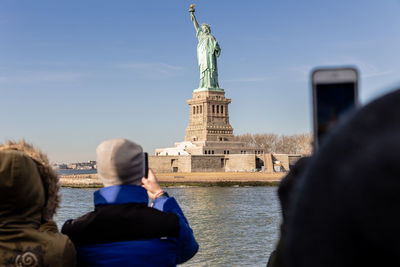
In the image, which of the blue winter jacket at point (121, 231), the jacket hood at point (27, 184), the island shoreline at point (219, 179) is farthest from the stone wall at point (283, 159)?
the jacket hood at point (27, 184)

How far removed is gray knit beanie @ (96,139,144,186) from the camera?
5.69 feet

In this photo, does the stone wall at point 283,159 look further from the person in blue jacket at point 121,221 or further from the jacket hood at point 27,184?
the jacket hood at point 27,184

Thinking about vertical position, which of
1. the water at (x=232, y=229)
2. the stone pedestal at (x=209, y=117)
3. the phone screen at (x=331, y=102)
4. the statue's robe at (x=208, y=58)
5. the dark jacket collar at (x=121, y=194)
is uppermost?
the statue's robe at (x=208, y=58)

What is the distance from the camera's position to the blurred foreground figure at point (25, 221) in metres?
1.56

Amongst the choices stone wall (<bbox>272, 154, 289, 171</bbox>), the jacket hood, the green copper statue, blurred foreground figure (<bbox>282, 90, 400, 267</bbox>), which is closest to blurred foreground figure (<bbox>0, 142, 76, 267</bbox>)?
the jacket hood

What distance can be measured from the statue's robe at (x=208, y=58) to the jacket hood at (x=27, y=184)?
40725 mm

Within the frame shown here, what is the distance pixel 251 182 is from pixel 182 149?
874cm

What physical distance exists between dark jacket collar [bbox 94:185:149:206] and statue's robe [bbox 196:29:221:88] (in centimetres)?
4069

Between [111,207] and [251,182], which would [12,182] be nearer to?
[111,207]

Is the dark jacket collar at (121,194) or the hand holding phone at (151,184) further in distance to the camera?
the hand holding phone at (151,184)

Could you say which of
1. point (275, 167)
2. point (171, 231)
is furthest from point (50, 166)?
point (275, 167)

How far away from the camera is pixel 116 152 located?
5.69 ft

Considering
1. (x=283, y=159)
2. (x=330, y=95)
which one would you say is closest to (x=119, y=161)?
(x=330, y=95)

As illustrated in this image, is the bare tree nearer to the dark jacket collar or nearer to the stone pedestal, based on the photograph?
the stone pedestal
